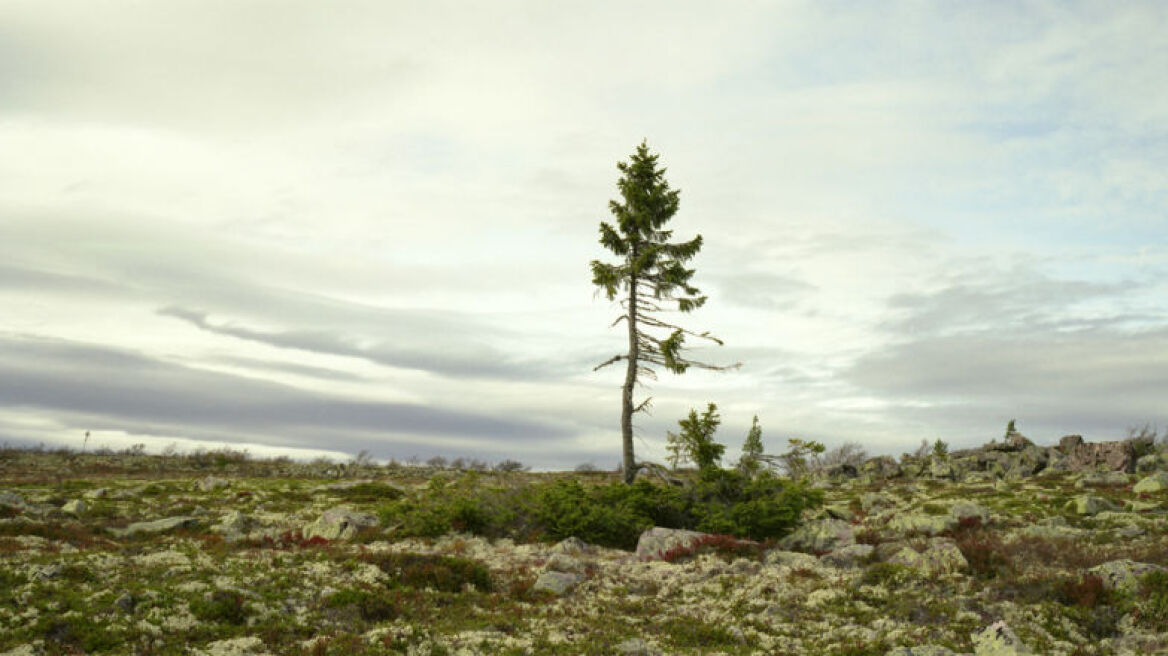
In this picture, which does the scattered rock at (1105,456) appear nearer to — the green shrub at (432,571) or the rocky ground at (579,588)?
the rocky ground at (579,588)

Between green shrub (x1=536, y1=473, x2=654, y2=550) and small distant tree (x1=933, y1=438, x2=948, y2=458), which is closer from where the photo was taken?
green shrub (x1=536, y1=473, x2=654, y2=550)

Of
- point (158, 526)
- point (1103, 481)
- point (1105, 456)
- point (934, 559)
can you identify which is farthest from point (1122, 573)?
point (1105, 456)

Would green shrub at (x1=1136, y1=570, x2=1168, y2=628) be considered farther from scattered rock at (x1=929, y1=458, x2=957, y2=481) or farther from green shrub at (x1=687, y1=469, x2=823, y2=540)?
scattered rock at (x1=929, y1=458, x2=957, y2=481)

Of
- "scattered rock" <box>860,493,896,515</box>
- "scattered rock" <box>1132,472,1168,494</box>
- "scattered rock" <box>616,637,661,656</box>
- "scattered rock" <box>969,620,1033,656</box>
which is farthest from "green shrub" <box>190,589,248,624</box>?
"scattered rock" <box>1132,472,1168,494</box>

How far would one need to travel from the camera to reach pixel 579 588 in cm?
1944

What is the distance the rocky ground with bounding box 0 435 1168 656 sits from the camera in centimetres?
1439

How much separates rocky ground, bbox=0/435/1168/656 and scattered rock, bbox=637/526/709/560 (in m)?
0.13

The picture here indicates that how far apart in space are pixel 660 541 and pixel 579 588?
581cm

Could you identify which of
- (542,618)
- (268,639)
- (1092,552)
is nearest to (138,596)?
(268,639)

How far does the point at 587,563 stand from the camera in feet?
72.8

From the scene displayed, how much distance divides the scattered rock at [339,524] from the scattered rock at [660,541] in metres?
11.9

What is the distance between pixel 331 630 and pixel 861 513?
2911 cm

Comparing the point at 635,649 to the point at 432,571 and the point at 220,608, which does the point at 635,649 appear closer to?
the point at 432,571

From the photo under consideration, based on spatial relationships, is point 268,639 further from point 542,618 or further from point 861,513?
point 861,513
